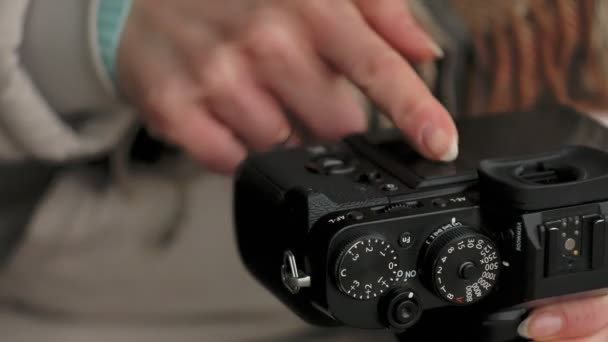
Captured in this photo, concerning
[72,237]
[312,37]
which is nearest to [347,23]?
[312,37]

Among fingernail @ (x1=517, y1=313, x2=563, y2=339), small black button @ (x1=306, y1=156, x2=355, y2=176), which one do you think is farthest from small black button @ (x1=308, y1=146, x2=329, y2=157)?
fingernail @ (x1=517, y1=313, x2=563, y2=339)

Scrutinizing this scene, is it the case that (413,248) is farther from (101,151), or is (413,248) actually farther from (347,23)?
(101,151)

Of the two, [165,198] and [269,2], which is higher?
[269,2]

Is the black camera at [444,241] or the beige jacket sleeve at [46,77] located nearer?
the black camera at [444,241]

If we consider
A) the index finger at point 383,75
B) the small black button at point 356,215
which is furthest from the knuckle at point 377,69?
the small black button at point 356,215

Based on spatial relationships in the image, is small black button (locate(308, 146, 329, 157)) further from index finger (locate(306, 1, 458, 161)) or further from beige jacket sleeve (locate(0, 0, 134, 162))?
Result: beige jacket sleeve (locate(0, 0, 134, 162))

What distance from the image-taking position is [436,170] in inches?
18.1

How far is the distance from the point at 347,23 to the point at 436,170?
116 millimetres

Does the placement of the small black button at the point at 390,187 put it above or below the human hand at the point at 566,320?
above

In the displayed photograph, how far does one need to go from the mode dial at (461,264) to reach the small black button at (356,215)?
0.03 metres

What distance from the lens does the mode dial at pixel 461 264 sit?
1.37ft

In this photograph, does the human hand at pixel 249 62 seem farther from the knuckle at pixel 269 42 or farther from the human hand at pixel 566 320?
the human hand at pixel 566 320

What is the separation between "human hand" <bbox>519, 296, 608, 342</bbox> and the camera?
466 millimetres

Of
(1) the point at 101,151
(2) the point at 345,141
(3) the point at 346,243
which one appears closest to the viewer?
(3) the point at 346,243
